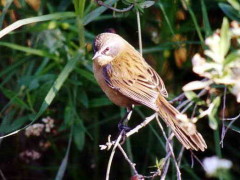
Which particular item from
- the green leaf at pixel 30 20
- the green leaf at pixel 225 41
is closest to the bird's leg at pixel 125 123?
the green leaf at pixel 30 20

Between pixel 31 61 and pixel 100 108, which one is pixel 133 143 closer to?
pixel 100 108

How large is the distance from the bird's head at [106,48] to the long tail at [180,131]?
0.61 m

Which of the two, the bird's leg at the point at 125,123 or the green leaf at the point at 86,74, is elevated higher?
the green leaf at the point at 86,74

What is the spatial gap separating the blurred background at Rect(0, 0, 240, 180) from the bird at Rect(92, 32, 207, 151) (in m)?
0.23

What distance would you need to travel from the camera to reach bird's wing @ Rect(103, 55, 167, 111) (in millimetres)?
3945

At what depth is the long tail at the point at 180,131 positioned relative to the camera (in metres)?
3.52

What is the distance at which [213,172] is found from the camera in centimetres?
215

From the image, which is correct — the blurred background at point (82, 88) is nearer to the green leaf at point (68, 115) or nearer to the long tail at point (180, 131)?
the green leaf at point (68, 115)

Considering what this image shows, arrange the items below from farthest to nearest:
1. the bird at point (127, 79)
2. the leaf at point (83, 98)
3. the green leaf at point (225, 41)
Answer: the leaf at point (83, 98) → the bird at point (127, 79) → the green leaf at point (225, 41)

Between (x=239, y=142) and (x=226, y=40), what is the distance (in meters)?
2.76

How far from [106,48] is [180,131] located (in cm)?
99

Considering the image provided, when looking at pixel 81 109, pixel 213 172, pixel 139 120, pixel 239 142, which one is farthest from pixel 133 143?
pixel 213 172

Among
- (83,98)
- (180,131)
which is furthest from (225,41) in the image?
(83,98)

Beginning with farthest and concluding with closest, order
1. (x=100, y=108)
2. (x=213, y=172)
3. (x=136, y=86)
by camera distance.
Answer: (x=100, y=108) < (x=136, y=86) < (x=213, y=172)
